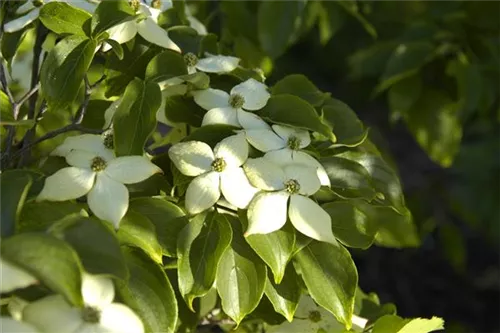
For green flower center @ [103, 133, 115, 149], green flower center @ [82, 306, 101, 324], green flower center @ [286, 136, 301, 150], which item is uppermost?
green flower center @ [82, 306, 101, 324]

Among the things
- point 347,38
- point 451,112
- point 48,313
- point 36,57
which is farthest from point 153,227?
point 347,38

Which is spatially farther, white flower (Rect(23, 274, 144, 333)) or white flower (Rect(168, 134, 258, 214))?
white flower (Rect(168, 134, 258, 214))

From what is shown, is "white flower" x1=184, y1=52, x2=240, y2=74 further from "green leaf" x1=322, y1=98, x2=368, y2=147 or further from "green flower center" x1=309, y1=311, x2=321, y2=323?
"green flower center" x1=309, y1=311, x2=321, y2=323

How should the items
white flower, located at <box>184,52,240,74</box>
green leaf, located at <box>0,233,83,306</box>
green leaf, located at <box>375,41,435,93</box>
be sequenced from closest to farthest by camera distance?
green leaf, located at <box>0,233,83,306</box> < white flower, located at <box>184,52,240,74</box> < green leaf, located at <box>375,41,435,93</box>

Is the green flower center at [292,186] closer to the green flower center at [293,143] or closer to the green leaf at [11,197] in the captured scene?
the green flower center at [293,143]

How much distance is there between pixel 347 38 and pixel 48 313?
266 centimetres

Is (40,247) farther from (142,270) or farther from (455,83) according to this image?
(455,83)

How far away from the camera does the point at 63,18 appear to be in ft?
2.82

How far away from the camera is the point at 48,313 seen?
62 cm

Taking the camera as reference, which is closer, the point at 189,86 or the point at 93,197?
the point at 93,197

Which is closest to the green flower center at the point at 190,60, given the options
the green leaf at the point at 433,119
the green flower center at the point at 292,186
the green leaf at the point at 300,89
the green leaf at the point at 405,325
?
the green leaf at the point at 300,89

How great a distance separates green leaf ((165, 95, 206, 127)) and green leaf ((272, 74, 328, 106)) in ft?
0.37

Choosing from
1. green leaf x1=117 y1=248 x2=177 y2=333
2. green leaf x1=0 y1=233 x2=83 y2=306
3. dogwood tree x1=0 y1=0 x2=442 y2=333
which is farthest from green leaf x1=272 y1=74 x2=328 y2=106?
green leaf x1=0 y1=233 x2=83 y2=306

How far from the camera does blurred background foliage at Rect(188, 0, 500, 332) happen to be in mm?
1427
